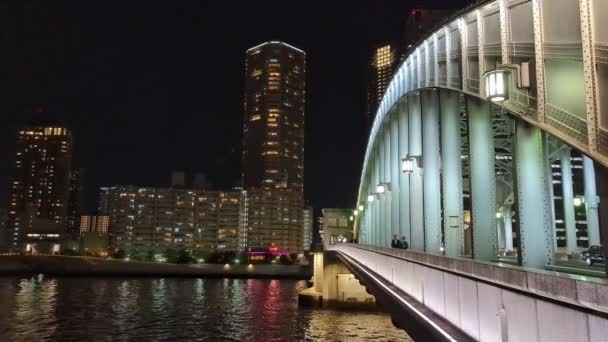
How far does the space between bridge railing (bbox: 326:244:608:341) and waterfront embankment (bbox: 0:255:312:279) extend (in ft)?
429

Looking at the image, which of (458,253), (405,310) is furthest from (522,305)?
(458,253)

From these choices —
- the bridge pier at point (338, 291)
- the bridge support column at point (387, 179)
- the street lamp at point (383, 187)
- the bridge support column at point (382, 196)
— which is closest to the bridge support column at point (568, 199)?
the street lamp at point (383, 187)

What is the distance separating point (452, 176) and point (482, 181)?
12.3ft

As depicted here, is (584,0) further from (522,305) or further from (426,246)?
(426,246)

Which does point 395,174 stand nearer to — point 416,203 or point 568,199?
point 416,203

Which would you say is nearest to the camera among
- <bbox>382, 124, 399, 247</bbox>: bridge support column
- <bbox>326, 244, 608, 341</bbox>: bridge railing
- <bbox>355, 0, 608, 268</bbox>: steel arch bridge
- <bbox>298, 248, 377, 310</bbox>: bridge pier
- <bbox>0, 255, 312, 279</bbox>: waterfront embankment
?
<bbox>326, 244, 608, 341</bbox>: bridge railing

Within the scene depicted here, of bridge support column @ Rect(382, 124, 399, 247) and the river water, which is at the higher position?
A: bridge support column @ Rect(382, 124, 399, 247)

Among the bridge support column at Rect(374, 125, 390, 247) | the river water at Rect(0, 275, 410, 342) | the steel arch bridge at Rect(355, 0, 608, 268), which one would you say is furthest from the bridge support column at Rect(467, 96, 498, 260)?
the bridge support column at Rect(374, 125, 390, 247)

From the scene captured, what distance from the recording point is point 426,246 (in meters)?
A: 28.3

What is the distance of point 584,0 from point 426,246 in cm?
1728

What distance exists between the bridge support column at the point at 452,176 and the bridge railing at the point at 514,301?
13.7m

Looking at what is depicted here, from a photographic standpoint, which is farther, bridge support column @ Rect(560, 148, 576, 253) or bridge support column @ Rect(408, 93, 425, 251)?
bridge support column @ Rect(560, 148, 576, 253)

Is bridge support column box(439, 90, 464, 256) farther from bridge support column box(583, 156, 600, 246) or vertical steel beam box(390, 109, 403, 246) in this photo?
bridge support column box(583, 156, 600, 246)

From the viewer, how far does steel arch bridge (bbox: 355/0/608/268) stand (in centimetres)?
1378
